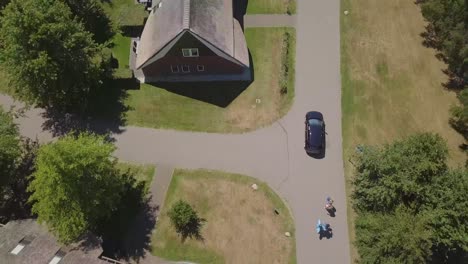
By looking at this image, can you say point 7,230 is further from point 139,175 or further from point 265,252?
point 265,252

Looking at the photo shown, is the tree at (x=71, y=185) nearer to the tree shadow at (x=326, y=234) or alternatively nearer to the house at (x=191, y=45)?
the house at (x=191, y=45)

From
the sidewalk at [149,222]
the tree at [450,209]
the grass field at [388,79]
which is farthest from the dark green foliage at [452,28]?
the sidewalk at [149,222]

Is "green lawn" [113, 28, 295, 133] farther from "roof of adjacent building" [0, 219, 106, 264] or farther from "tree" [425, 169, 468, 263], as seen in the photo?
"tree" [425, 169, 468, 263]

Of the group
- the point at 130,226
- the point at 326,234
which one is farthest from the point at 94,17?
the point at 326,234

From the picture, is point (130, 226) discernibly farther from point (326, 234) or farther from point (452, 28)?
point (452, 28)

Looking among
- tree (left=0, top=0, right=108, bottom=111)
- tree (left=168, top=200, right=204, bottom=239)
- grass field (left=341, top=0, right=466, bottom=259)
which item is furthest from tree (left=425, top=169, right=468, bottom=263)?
tree (left=0, top=0, right=108, bottom=111)
